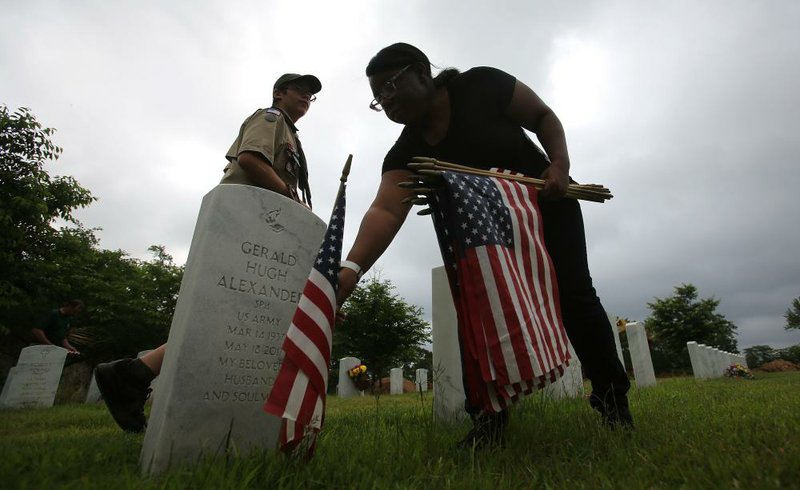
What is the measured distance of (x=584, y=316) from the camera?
2.30m

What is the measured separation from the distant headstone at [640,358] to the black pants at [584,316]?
716 cm

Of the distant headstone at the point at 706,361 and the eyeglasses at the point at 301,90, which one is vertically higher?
the eyeglasses at the point at 301,90

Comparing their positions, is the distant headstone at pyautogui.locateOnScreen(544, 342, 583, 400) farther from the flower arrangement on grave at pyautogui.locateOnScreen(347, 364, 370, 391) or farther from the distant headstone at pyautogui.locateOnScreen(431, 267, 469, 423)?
the flower arrangement on grave at pyautogui.locateOnScreen(347, 364, 370, 391)

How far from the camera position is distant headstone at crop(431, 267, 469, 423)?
11.4ft

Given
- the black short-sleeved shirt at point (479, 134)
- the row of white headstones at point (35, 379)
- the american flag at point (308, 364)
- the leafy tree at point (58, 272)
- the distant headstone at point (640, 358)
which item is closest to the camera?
the american flag at point (308, 364)

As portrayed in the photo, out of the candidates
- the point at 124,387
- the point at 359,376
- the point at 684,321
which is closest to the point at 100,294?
the point at 359,376

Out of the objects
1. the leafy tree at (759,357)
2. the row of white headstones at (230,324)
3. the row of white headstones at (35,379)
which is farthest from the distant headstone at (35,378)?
the leafy tree at (759,357)

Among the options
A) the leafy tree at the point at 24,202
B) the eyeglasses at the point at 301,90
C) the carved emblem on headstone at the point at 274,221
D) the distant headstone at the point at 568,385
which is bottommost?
the distant headstone at the point at 568,385

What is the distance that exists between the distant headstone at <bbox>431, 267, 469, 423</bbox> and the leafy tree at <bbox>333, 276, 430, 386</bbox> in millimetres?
23309

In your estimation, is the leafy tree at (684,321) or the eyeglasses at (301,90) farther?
the leafy tree at (684,321)

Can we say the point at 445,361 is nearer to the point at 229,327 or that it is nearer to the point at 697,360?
the point at 229,327

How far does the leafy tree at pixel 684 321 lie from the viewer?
3073 centimetres

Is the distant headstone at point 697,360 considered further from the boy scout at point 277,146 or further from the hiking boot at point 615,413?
the boy scout at point 277,146

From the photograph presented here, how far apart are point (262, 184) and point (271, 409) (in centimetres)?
166
